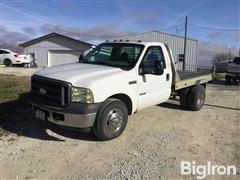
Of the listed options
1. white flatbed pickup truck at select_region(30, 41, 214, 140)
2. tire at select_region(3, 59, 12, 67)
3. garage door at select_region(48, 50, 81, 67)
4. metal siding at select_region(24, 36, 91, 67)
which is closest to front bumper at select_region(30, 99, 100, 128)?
white flatbed pickup truck at select_region(30, 41, 214, 140)

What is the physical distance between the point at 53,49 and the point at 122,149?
29.4 metres

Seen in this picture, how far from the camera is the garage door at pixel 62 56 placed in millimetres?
32281

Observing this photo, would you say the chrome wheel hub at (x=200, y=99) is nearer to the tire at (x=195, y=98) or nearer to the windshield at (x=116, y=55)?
the tire at (x=195, y=98)

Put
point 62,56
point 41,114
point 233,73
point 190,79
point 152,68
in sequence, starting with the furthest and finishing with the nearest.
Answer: point 62,56, point 233,73, point 190,79, point 152,68, point 41,114

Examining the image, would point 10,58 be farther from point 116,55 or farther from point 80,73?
point 80,73

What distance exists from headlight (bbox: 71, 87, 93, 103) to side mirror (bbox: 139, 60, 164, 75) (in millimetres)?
1599

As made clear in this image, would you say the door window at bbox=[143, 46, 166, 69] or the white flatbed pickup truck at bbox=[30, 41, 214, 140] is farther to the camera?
the door window at bbox=[143, 46, 166, 69]

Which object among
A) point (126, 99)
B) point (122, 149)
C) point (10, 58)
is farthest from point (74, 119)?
point (10, 58)

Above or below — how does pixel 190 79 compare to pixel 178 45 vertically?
below

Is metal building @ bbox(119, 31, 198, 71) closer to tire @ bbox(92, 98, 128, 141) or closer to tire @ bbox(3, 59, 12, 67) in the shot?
tire @ bbox(3, 59, 12, 67)

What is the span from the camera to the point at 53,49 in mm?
33125

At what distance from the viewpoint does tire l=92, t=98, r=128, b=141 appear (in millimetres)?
5336

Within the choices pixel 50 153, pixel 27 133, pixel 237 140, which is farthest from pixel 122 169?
pixel 237 140

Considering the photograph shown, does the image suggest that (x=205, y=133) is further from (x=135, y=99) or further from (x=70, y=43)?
(x=70, y=43)
